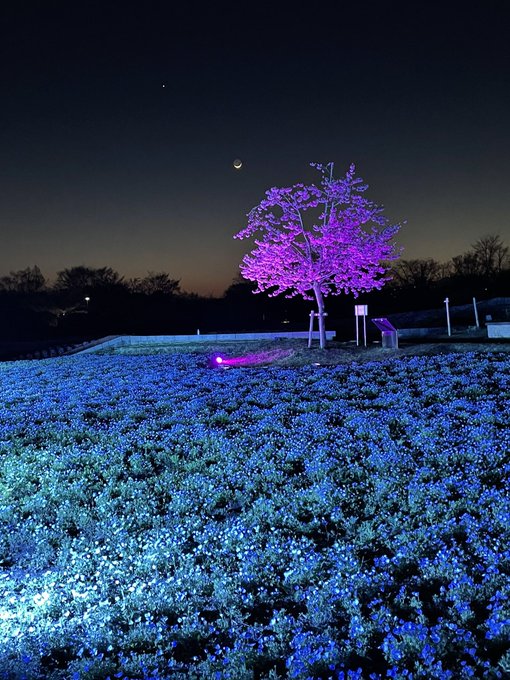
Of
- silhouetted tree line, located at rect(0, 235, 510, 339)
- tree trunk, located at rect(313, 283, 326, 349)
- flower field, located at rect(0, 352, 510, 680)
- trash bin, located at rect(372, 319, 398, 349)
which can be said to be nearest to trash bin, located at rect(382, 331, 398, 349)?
trash bin, located at rect(372, 319, 398, 349)

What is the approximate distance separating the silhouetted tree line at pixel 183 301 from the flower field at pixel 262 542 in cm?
4923

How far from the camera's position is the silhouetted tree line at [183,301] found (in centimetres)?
6272

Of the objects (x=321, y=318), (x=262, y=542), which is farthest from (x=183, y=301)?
(x=262, y=542)

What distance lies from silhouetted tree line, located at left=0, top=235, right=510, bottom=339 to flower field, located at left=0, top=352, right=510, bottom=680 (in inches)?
1938

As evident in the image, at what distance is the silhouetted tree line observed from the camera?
6272cm

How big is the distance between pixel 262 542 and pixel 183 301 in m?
73.5

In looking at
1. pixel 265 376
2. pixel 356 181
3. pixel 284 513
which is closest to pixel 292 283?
pixel 356 181

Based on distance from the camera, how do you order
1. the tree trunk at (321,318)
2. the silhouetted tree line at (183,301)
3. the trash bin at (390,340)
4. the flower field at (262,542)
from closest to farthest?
the flower field at (262,542)
the trash bin at (390,340)
the tree trunk at (321,318)
the silhouetted tree line at (183,301)

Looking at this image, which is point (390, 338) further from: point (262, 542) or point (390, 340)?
point (262, 542)

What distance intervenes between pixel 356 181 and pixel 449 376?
13849 mm

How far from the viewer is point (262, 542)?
6590 mm

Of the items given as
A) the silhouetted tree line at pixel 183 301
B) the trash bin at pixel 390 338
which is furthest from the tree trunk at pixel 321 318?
the silhouetted tree line at pixel 183 301

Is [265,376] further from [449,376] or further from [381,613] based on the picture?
[381,613]

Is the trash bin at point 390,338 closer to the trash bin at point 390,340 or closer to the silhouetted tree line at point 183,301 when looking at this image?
the trash bin at point 390,340
